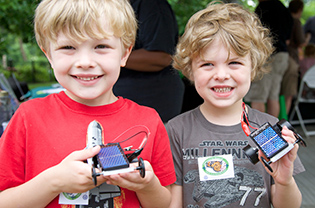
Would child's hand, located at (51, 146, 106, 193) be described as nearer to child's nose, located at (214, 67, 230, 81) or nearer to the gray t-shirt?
the gray t-shirt

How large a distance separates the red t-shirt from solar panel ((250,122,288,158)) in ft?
1.35

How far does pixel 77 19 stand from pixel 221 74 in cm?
74

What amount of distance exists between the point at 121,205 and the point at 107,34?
70 centimetres

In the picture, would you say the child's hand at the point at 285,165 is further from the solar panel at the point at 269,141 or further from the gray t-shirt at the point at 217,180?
the gray t-shirt at the point at 217,180

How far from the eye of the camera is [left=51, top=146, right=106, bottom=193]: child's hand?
1046mm

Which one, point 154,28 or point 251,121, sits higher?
point 154,28

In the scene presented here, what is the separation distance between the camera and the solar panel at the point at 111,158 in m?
0.97

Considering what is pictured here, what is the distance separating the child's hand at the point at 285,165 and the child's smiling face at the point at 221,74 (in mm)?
391

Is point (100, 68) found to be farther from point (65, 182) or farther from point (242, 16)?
point (242, 16)

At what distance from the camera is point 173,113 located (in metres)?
2.38

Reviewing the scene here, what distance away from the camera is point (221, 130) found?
5.30ft

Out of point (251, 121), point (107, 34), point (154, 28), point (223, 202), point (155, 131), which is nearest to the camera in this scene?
point (107, 34)

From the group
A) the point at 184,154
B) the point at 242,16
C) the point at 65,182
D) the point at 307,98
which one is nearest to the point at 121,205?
the point at 65,182

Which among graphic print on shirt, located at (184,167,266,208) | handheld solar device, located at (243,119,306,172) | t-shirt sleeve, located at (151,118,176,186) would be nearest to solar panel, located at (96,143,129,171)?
t-shirt sleeve, located at (151,118,176,186)
